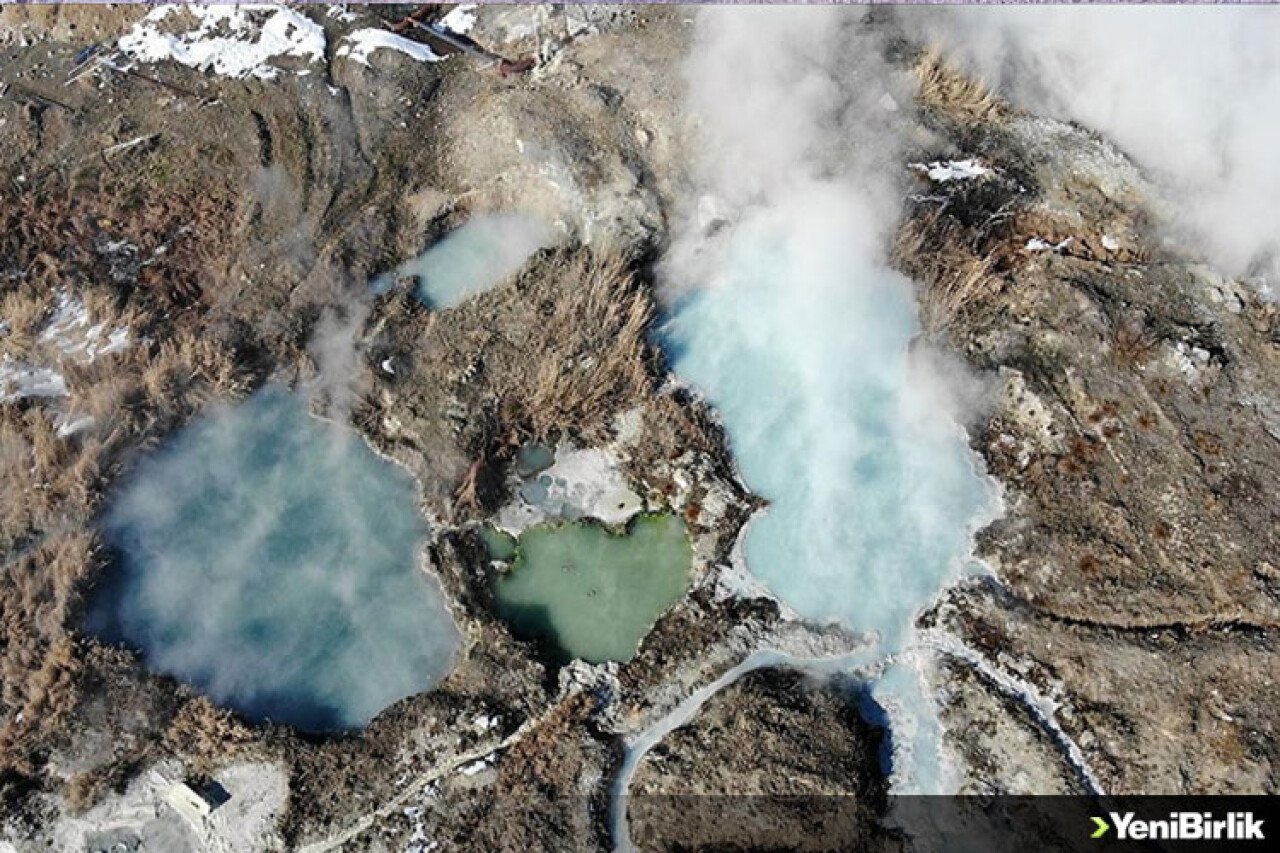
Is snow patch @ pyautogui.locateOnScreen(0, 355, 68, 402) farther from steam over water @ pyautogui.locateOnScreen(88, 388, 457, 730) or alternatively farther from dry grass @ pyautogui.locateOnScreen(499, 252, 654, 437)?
dry grass @ pyautogui.locateOnScreen(499, 252, 654, 437)

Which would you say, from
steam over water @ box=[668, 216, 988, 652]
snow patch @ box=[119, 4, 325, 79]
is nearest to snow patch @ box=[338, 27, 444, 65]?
snow patch @ box=[119, 4, 325, 79]

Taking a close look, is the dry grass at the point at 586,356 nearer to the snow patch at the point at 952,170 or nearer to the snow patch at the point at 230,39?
the snow patch at the point at 952,170

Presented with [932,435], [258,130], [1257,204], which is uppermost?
[258,130]

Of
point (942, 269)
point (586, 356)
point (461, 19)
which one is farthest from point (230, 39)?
point (942, 269)

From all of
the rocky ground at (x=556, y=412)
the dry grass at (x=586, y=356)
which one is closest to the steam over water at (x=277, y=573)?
the rocky ground at (x=556, y=412)

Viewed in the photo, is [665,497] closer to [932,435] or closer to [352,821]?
[932,435]

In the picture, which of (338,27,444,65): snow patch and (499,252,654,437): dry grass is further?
(338,27,444,65): snow patch

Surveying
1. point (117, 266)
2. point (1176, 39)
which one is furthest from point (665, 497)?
point (1176, 39)
